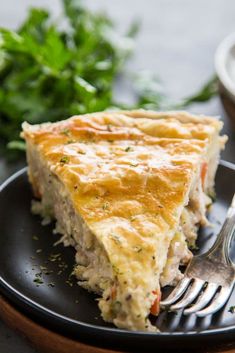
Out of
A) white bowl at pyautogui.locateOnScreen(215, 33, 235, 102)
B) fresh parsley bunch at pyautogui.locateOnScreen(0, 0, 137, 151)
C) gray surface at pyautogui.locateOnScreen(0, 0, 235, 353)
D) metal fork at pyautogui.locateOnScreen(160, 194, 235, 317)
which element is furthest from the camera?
gray surface at pyautogui.locateOnScreen(0, 0, 235, 353)

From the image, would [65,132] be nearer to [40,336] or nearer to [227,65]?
[40,336]

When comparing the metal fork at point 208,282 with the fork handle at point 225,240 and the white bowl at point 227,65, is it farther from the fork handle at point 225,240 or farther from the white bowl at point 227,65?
the white bowl at point 227,65

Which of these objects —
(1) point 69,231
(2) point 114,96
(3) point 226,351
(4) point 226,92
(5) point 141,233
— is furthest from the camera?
(2) point 114,96

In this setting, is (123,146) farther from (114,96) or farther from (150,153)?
(114,96)

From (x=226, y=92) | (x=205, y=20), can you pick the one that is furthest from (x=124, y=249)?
(x=205, y=20)

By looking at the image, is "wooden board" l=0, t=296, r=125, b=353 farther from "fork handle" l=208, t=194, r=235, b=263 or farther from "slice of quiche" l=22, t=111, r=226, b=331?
"fork handle" l=208, t=194, r=235, b=263

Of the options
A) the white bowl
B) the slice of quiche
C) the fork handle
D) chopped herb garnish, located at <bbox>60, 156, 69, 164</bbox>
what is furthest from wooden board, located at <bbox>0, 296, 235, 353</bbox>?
the white bowl
